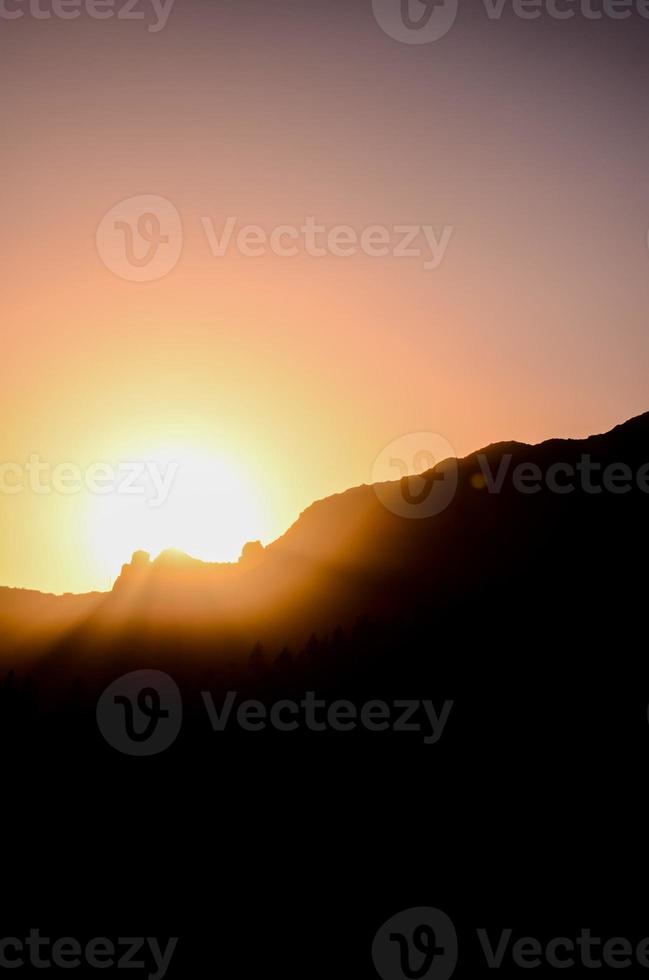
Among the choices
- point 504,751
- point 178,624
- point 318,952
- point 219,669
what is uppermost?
point 178,624

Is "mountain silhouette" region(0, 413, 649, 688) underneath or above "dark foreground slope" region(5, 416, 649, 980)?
above

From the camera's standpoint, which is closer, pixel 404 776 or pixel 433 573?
pixel 404 776

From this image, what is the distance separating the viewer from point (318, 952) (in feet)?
148

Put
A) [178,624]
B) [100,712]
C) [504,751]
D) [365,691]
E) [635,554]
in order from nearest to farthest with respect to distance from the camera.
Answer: [504,751], [365,691], [635,554], [100,712], [178,624]

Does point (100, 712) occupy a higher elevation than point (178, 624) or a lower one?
lower

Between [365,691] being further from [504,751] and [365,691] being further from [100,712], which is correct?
[100,712]

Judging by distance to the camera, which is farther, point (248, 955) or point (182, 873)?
point (182, 873)

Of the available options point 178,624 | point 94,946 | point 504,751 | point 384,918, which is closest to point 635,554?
point 504,751

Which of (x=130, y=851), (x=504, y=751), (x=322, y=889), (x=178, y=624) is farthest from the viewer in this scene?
(x=178, y=624)

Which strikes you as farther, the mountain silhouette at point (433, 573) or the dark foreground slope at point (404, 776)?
the mountain silhouette at point (433, 573)

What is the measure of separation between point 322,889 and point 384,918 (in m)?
5.31

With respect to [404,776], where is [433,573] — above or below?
above

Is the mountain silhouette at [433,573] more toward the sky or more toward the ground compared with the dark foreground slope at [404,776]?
more toward the sky

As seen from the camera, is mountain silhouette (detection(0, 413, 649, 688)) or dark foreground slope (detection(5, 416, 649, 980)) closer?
dark foreground slope (detection(5, 416, 649, 980))
